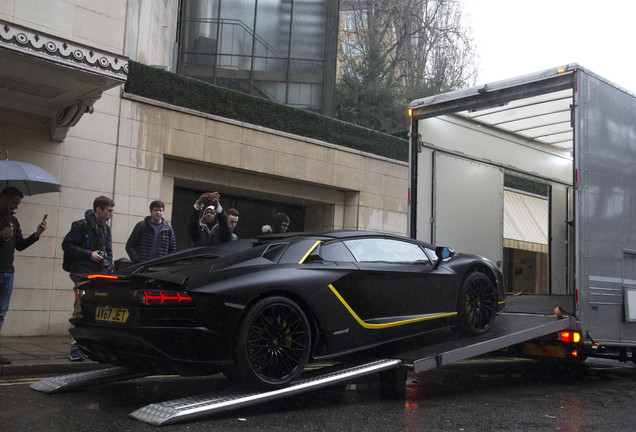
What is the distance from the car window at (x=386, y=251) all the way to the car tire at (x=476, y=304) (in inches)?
22.7

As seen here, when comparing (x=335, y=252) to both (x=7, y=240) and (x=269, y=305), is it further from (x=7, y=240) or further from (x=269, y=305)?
(x=7, y=240)

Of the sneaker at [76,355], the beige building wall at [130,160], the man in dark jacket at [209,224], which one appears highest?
the beige building wall at [130,160]

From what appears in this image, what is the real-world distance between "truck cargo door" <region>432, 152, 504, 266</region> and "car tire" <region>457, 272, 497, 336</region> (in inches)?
85.7

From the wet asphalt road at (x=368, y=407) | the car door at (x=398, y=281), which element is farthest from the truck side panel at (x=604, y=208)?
the car door at (x=398, y=281)

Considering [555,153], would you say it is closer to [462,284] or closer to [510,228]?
[510,228]

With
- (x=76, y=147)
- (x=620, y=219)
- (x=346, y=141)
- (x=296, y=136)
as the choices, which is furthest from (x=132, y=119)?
(x=620, y=219)

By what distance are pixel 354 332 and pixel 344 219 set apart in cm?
970

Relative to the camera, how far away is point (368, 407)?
555cm

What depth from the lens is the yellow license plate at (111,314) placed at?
4887mm

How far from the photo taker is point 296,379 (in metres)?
5.19

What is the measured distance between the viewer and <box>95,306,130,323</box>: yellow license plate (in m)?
4.89

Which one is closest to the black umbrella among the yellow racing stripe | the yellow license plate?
the yellow license plate

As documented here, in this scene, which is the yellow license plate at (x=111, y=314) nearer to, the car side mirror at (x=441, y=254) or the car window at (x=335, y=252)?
the car window at (x=335, y=252)

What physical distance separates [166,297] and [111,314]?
23.3 inches
